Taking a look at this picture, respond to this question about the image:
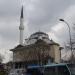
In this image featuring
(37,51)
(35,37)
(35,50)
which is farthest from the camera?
(35,37)

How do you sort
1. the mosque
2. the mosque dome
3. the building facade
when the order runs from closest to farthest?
the building facade, the mosque, the mosque dome

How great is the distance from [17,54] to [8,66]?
4.95 meters

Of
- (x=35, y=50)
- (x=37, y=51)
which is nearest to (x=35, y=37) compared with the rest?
(x=35, y=50)

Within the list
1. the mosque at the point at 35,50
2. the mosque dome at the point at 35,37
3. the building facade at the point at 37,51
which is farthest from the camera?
the mosque dome at the point at 35,37

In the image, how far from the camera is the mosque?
7502cm

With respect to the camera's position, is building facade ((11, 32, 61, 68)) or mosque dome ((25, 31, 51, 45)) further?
mosque dome ((25, 31, 51, 45))

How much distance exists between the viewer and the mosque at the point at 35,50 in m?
75.0

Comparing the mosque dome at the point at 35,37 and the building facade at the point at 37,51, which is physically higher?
the mosque dome at the point at 35,37

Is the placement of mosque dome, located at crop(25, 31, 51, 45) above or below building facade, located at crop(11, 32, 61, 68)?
above

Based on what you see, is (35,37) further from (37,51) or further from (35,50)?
(37,51)

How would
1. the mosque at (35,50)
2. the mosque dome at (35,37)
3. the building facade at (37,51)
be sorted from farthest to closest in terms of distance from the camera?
the mosque dome at (35,37)
the mosque at (35,50)
the building facade at (37,51)

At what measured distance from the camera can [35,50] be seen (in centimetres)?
7675

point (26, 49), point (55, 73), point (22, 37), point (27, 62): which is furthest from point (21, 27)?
point (55, 73)

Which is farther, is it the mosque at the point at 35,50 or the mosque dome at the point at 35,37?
the mosque dome at the point at 35,37
